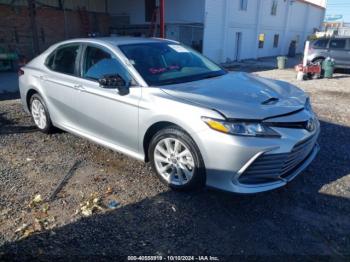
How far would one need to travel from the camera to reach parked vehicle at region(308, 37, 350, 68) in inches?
557

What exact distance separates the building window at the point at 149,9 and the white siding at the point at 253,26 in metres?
3.92

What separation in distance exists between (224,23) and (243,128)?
17.6 metres

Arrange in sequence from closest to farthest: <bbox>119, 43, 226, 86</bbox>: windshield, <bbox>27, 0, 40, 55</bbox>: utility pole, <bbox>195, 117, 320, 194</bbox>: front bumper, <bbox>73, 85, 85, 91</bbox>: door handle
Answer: <bbox>195, 117, 320, 194</bbox>: front bumper → <bbox>119, 43, 226, 86</bbox>: windshield → <bbox>73, 85, 85, 91</bbox>: door handle → <bbox>27, 0, 40, 55</bbox>: utility pole

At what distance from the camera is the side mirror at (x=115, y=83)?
3.67 metres

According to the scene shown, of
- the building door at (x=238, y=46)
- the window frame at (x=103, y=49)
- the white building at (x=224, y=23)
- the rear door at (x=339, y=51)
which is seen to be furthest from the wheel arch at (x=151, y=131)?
the building door at (x=238, y=46)

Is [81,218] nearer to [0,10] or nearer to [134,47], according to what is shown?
[134,47]

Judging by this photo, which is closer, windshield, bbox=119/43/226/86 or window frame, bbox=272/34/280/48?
windshield, bbox=119/43/226/86

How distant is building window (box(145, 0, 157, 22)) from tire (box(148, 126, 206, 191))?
17761mm

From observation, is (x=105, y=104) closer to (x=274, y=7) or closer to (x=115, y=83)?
(x=115, y=83)

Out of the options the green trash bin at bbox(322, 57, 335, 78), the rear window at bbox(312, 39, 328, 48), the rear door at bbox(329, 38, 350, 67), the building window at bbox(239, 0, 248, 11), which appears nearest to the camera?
the green trash bin at bbox(322, 57, 335, 78)

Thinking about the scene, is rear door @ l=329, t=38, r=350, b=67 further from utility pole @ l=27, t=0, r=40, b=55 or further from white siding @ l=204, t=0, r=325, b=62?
utility pole @ l=27, t=0, r=40, b=55

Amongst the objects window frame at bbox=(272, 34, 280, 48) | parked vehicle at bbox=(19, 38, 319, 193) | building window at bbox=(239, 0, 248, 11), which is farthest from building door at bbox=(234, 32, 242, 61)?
parked vehicle at bbox=(19, 38, 319, 193)

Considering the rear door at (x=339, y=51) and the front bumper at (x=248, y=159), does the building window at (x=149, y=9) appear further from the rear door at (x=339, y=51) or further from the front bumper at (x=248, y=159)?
the front bumper at (x=248, y=159)

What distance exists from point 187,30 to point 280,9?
10866mm
